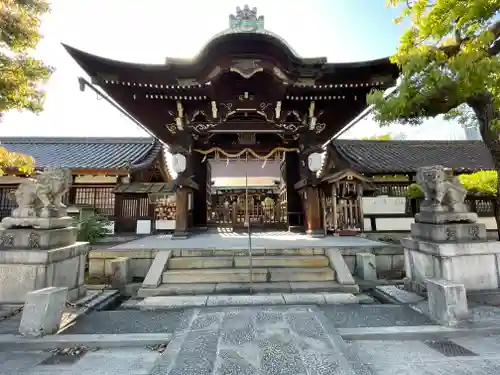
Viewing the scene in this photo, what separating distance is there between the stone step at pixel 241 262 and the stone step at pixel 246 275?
18 cm

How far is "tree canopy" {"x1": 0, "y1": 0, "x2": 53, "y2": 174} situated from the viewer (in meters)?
4.69

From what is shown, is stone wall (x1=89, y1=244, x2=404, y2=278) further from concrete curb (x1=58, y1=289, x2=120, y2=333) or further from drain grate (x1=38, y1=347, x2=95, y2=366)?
drain grate (x1=38, y1=347, x2=95, y2=366)

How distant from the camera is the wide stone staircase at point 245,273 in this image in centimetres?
465

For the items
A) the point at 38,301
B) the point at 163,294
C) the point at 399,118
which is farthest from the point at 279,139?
the point at 38,301

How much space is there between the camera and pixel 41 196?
4.19 meters

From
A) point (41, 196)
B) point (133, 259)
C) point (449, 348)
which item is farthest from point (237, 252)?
point (41, 196)

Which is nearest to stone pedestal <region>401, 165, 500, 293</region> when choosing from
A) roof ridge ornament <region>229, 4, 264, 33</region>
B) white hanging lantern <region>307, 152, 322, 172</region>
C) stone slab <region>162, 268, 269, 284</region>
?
stone slab <region>162, 268, 269, 284</region>

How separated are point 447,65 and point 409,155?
10529mm

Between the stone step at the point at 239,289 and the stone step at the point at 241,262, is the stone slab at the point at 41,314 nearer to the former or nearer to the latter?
the stone step at the point at 239,289

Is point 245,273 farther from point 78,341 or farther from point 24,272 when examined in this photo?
point 24,272

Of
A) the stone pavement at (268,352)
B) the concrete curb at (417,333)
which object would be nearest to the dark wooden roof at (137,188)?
the stone pavement at (268,352)

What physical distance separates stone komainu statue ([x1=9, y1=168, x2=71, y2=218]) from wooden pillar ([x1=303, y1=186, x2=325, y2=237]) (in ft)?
23.2

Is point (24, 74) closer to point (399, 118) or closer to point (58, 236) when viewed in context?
point (58, 236)

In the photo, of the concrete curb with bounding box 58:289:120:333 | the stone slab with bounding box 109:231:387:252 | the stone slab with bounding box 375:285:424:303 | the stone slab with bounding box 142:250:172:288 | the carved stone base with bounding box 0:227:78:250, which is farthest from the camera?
the stone slab with bounding box 109:231:387:252
